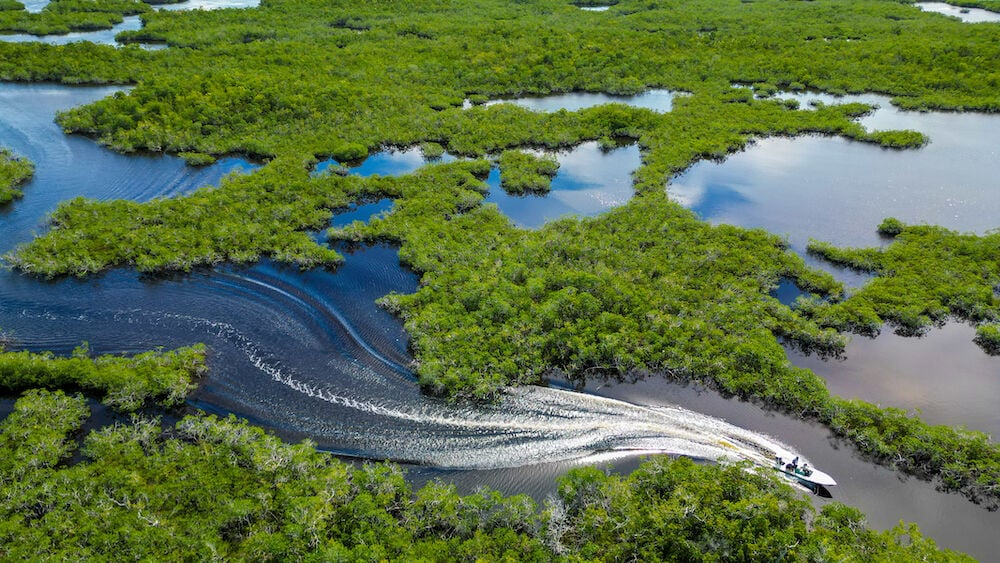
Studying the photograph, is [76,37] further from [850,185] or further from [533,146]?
[850,185]

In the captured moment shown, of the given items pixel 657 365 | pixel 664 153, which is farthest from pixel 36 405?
pixel 664 153

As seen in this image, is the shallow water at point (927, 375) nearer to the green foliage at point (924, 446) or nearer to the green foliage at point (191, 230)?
the green foliage at point (924, 446)

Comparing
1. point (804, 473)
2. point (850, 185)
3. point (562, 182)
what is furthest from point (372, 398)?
point (850, 185)

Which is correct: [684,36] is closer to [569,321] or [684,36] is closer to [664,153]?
[664,153]

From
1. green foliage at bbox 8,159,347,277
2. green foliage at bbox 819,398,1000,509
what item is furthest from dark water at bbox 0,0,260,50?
green foliage at bbox 819,398,1000,509

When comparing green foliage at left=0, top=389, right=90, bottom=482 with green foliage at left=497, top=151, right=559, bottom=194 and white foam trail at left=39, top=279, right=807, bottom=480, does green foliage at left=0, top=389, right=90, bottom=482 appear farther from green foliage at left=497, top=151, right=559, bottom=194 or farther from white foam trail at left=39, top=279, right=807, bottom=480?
green foliage at left=497, top=151, right=559, bottom=194

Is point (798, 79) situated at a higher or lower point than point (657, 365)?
higher
